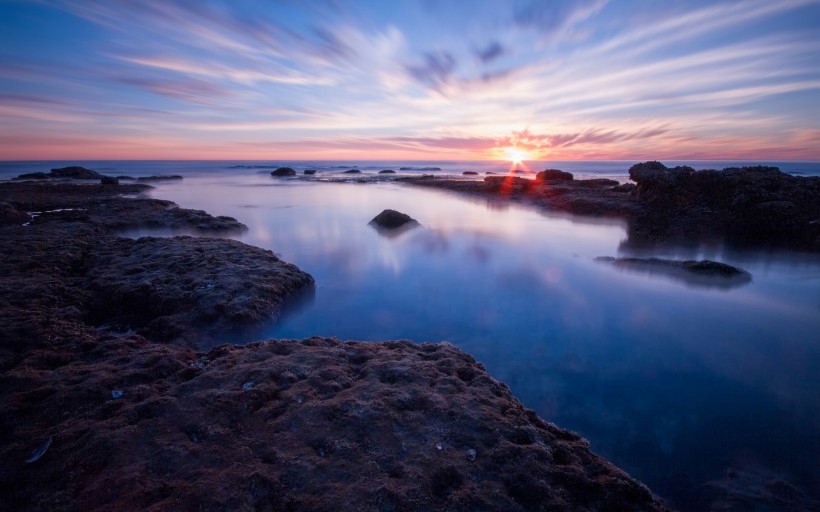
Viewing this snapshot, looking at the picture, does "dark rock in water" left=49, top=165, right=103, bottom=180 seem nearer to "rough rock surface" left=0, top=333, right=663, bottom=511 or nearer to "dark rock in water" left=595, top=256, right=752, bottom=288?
"rough rock surface" left=0, top=333, right=663, bottom=511

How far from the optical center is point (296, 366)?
4.27 m

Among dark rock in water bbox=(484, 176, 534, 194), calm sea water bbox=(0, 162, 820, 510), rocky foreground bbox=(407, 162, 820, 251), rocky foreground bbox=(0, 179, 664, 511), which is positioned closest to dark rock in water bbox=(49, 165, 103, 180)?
calm sea water bbox=(0, 162, 820, 510)

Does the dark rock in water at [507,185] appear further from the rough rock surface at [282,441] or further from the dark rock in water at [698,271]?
the rough rock surface at [282,441]

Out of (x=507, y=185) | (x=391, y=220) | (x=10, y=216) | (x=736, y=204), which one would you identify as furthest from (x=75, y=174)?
(x=736, y=204)

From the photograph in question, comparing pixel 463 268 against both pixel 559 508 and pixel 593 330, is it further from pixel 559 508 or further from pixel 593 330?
pixel 559 508

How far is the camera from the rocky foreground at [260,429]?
2.63 meters

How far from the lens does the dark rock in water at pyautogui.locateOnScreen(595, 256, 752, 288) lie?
8.63m

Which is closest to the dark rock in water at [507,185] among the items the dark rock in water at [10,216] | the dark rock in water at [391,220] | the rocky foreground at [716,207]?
the rocky foreground at [716,207]

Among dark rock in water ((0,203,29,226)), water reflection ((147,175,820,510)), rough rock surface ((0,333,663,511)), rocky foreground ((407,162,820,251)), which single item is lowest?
water reflection ((147,175,820,510))

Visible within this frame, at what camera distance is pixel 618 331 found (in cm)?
659

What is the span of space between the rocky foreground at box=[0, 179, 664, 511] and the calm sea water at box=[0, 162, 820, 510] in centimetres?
126

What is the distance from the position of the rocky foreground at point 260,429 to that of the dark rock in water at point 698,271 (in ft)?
23.9

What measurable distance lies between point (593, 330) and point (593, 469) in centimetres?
406

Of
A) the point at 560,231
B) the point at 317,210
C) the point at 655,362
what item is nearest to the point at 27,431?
the point at 655,362
